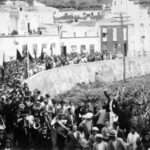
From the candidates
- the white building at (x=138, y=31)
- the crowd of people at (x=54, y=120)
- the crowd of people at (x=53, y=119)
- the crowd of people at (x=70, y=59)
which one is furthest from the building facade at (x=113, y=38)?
the crowd of people at (x=53, y=119)

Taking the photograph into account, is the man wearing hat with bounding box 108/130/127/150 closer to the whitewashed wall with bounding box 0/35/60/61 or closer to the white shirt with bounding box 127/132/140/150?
the white shirt with bounding box 127/132/140/150

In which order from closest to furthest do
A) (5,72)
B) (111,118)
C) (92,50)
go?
(111,118) → (5,72) → (92,50)

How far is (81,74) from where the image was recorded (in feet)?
173

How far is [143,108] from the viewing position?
24.7 m

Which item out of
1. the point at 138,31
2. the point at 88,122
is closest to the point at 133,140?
the point at 88,122

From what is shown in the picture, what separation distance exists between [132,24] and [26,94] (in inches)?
2045

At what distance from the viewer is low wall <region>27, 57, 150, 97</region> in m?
40.4

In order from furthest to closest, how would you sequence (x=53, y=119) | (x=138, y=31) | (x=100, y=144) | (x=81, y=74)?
(x=138, y=31) < (x=81, y=74) < (x=53, y=119) < (x=100, y=144)

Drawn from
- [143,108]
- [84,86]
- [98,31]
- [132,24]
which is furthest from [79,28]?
[143,108]

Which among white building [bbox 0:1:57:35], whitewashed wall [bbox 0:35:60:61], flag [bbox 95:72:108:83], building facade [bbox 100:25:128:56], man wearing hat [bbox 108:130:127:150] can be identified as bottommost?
flag [bbox 95:72:108:83]

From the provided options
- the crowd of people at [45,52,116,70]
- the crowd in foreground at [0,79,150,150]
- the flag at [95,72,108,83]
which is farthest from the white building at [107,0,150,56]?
the crowd in foreground at [0,79,150,150]

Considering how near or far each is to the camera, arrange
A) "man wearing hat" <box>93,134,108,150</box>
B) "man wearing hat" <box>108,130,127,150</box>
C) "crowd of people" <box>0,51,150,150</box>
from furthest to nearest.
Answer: "crowd of people" <box>0,51,150,150</box> → "man wearing hat" <box>108,130,127,150</box> → "man wearing hat" <box>93,134,108,150</box>

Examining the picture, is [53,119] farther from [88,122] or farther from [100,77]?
[100,77]

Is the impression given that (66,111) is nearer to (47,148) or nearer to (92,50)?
(47,148)
